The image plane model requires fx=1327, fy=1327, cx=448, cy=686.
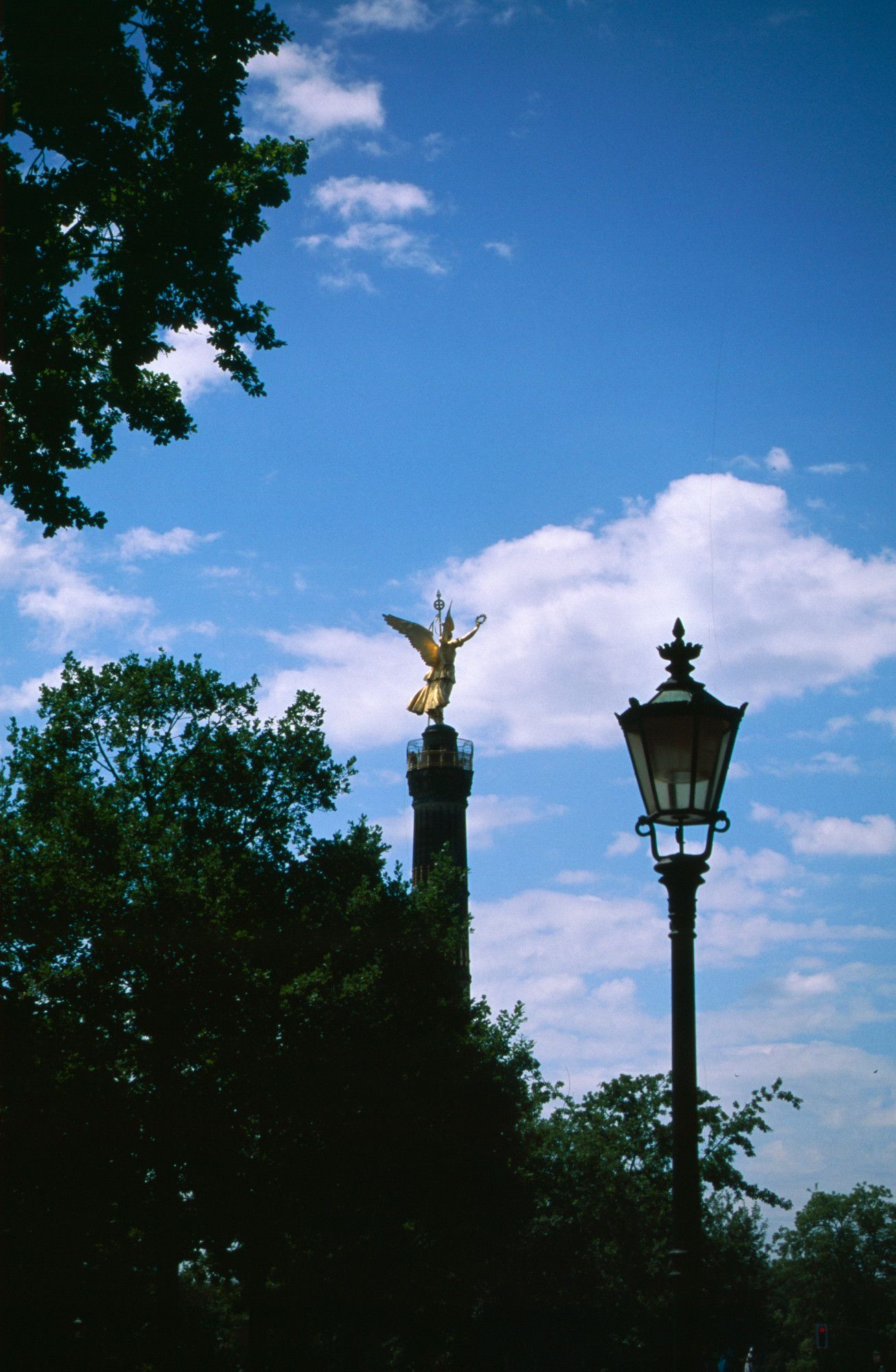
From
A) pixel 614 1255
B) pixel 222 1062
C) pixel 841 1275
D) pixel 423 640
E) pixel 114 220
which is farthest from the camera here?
pixel 841 1275

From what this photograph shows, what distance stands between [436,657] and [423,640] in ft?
3.18

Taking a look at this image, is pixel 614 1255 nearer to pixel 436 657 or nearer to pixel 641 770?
pixel 436 657

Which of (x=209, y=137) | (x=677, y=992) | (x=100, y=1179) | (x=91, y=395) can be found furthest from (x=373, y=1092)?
(x=677, y=992)

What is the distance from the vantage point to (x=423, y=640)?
56.8m

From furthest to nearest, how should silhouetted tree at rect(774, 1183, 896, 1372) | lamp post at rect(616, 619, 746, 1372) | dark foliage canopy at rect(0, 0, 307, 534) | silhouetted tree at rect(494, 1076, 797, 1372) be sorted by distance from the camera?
silhouetted tree at rect(774, 1183, 896, 1372) → silhouetted tree at rect(494, 1076, 797, 1372) → dark foliage canopy at rect(0, 0, 307, 534) → lamp post at rect(616, 619, 746, 1372)

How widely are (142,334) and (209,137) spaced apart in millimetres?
2155

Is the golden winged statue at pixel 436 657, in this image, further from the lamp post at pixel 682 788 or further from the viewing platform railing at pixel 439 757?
the lamp post at pixel 682 788

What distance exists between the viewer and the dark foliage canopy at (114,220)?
12852 mm

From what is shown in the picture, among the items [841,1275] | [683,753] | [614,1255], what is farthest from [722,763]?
[841,1275]

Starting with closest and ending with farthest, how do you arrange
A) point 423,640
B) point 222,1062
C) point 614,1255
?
point 222,1062 < point 614,1255 < point 423,640

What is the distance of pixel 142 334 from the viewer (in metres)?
13.5

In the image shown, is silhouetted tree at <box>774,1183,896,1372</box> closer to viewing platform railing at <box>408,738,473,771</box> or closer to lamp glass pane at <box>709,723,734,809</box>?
viewing platform railing at <box>408,738,473,771</box>

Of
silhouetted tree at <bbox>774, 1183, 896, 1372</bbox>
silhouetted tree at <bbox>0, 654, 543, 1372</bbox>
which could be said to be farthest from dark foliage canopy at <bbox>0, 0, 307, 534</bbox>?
Result: silhouetted tree at <bbox>774, 1183, 896, 1372</bbox>

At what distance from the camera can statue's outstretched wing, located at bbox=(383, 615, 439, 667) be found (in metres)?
→ 56.6
